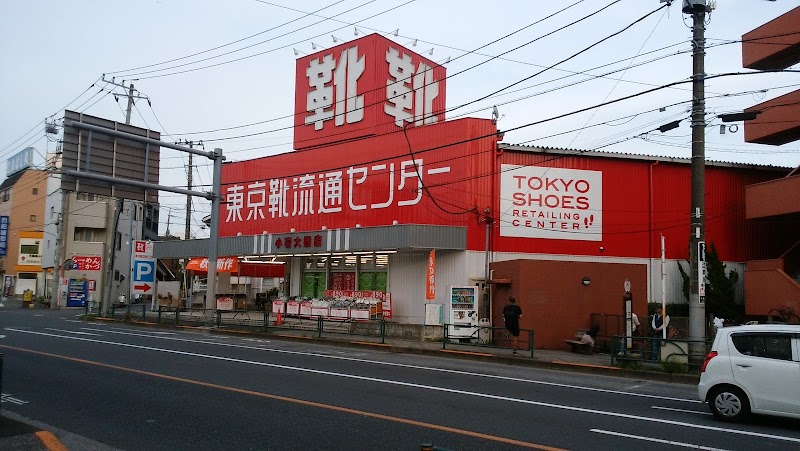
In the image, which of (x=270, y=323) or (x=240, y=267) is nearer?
(x=270, y=323)

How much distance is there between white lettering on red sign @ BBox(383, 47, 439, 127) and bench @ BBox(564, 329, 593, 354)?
15384mm

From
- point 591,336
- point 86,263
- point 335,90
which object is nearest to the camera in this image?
point 591,336

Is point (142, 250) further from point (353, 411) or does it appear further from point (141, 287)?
point (353, 411)

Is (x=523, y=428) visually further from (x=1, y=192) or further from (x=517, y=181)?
(x=1, y=192)

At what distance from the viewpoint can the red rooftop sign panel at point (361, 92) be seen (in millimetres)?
34000

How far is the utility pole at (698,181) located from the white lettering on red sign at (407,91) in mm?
17936

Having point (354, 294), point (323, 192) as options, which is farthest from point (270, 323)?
point (323, 192)

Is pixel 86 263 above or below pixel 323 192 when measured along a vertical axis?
below

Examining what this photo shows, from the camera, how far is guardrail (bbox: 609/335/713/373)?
16484mm

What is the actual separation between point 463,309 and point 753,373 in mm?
14449

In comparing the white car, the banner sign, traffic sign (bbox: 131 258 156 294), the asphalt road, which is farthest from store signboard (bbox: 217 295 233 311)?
the white car

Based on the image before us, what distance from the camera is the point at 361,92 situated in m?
34.4

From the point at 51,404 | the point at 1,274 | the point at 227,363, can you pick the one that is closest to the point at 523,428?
the point at 51,404

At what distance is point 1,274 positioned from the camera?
83375 millimetres
